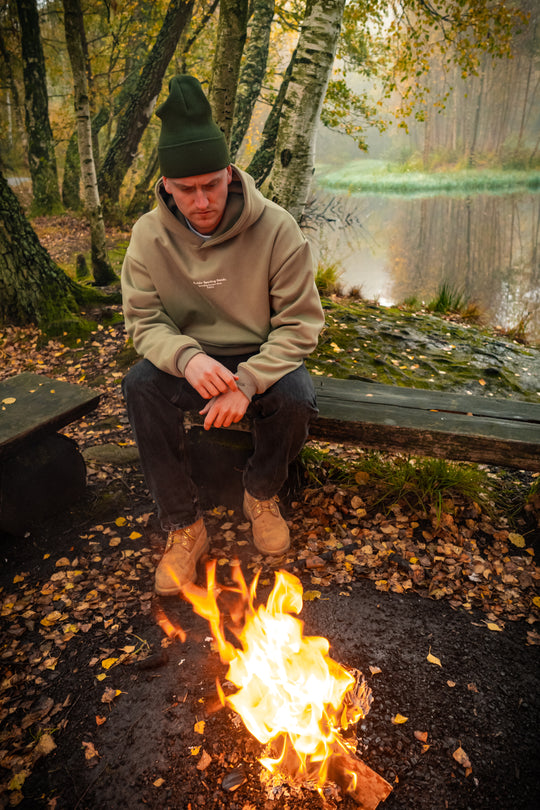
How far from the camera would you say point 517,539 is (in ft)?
9.11

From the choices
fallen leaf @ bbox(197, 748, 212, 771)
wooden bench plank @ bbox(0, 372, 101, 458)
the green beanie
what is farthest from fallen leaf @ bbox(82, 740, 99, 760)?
the green beanie

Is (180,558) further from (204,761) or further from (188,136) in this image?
(188,136)

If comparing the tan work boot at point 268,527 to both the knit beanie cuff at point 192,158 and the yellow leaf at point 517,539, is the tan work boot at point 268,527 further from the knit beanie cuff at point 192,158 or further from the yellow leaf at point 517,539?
the knit beanie cuff at point 192,158

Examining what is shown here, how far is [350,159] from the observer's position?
31.9m

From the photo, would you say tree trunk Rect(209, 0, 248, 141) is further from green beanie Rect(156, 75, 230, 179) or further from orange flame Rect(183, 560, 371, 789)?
orange flame Rect(183, 560, 371, 789)

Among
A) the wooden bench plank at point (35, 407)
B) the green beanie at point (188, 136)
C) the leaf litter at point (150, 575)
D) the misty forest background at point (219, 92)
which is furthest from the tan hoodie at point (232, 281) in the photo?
the misty forest background at point (219, 92)

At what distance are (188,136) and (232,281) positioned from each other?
0.71 m

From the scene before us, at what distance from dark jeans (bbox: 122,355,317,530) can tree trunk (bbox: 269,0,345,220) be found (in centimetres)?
312

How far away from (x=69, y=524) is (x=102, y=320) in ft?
11.3

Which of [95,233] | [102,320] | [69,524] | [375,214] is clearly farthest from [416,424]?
[375,214]

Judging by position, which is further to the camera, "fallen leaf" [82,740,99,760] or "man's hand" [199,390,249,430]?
"man's hand" [199,390,249,430]

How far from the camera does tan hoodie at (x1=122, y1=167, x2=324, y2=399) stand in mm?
2475

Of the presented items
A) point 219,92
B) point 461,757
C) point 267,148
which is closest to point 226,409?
point 461,757

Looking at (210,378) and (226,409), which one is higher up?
(210,378)
